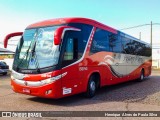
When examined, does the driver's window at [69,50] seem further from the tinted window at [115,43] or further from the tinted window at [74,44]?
the tinted window at [115,43]

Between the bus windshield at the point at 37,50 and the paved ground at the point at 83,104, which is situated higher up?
the bus windshield at the point at 37,50

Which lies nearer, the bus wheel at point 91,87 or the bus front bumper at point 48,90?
the bus front bumper at point 48,90

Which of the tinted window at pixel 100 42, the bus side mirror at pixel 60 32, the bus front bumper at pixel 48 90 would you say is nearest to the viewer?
the bus side mirror at pixel 60 32

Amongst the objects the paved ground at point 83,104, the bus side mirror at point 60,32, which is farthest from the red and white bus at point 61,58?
the paved ground at point 83,104

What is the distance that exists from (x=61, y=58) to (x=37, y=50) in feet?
3.60

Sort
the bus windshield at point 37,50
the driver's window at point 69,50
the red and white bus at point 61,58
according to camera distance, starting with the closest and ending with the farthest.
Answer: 1. the red and white bus at point 61,58
2. the bus windshield at point 37,50
3. the driver's window at point 69,50

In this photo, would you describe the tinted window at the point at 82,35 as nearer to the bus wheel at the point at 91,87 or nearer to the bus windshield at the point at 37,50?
the bus windshield at the point at 37,50

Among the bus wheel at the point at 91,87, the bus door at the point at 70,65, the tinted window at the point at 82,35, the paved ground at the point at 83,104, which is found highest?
the tinted window at the point at 82,35

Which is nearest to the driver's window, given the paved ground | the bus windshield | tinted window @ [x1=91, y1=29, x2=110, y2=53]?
the bus windshield

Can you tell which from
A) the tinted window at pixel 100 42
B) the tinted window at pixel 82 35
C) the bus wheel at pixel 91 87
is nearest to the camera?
the tinted window at pixel 82 35

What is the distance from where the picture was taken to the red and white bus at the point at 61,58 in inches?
348

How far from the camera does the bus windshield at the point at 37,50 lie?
8.95 m

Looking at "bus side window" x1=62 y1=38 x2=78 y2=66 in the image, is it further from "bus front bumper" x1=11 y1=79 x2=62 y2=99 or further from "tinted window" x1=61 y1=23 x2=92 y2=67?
"bus front bumper" x1=11 y1=79 x2=62 y2=99

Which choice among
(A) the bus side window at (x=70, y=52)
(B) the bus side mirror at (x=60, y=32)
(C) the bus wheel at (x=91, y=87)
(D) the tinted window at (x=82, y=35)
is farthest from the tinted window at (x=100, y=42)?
(B) the bus side mirror at (x=60, y=32)
